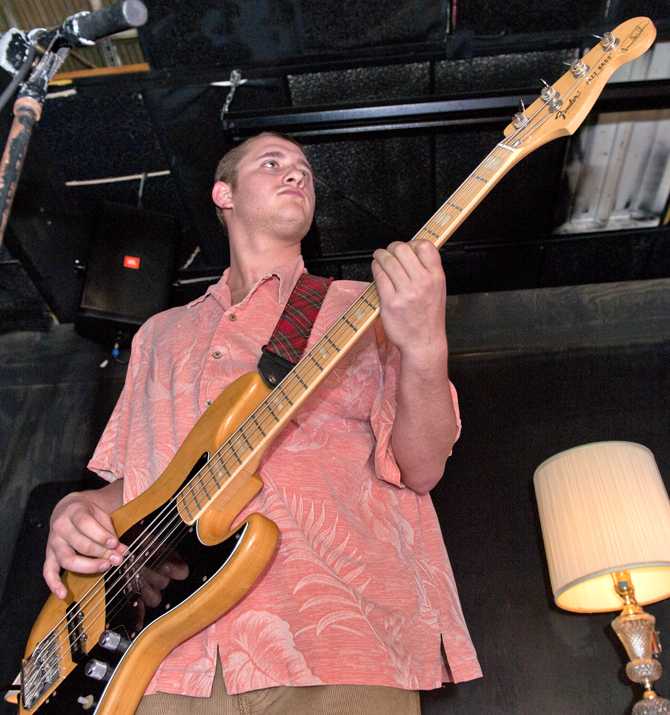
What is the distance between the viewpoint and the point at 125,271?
2.01 meters

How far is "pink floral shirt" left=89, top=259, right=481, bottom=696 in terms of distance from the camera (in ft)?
3.15

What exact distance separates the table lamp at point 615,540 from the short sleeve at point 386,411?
0.35 m

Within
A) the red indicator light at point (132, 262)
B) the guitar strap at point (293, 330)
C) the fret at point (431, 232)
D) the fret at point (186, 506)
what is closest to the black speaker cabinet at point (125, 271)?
the red indicator light at point (132, 262)

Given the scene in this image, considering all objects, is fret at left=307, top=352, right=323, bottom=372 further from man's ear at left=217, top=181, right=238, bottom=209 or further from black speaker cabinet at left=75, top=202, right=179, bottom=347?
black speaker cabinet at left=75, top=202, right=179, bottom=347

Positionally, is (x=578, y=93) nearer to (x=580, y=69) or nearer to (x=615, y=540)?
(x=580, y=69)

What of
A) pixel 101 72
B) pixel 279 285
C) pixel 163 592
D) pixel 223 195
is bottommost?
pixel 163 592

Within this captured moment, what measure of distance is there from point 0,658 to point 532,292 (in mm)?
1767

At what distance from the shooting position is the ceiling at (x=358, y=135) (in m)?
1.72

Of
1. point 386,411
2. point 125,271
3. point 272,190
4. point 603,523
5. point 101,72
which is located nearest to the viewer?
point 386,411

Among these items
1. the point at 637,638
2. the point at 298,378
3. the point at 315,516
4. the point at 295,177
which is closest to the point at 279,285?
the point at 295,177

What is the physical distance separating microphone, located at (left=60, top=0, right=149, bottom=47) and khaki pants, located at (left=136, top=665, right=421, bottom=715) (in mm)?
871

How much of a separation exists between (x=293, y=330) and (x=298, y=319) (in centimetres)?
4

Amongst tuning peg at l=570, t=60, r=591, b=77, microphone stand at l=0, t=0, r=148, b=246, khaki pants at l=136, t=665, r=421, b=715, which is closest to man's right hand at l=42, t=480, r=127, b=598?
khaki pants at l=136, t=665, r=421, b=715

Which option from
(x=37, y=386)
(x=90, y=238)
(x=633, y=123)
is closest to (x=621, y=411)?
(x=633, y=123)
